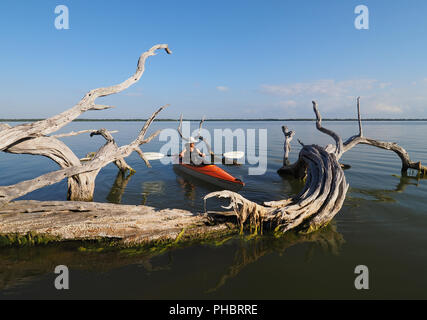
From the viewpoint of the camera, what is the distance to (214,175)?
35.0 ft

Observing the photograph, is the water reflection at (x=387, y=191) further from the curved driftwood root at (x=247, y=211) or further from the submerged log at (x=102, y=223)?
the submerged log at (x=102, y=223)

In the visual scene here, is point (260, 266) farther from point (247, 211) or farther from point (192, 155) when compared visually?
point (192, 155)

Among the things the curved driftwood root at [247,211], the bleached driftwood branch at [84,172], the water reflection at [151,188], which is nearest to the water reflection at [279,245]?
the curved driftwood root at [247,211]

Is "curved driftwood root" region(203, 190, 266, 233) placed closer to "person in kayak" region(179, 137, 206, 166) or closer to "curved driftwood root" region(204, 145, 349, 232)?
"curved driftwood root" region(204, 145, 349, 232)

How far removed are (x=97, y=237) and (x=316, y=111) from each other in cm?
1222

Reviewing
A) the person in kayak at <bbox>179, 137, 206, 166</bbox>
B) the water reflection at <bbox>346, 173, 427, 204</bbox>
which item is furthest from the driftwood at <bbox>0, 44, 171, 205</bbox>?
the water reflection at <bbox>346, 173, 427, 204</bbox>

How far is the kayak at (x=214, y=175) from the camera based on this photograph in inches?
386

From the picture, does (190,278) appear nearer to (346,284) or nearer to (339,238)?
(346,284)
